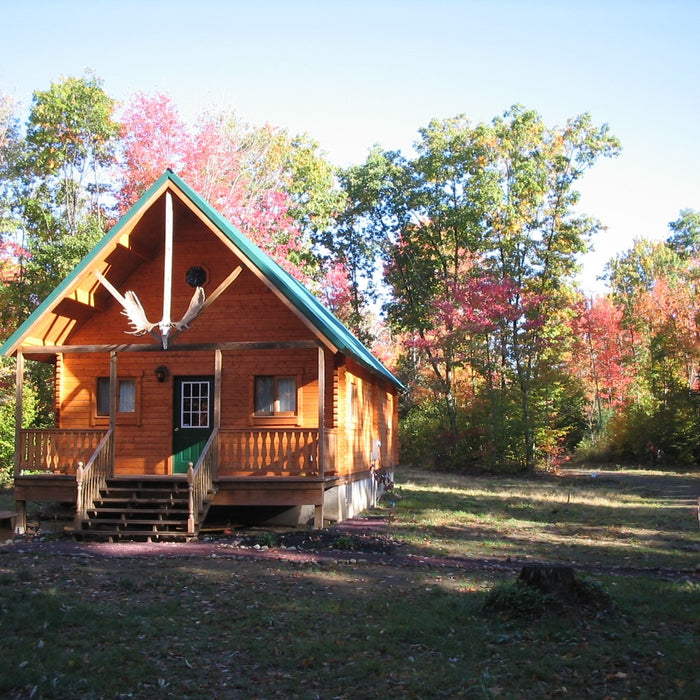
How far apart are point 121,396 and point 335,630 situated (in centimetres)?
1218

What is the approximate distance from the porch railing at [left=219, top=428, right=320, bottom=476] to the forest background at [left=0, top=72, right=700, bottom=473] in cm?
1330

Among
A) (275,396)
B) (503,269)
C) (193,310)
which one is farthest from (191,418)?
(503,269)

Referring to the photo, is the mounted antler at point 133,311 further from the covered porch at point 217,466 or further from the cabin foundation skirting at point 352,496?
the cabin foundation skirting at point 352,496

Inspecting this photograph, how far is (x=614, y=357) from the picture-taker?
163ft

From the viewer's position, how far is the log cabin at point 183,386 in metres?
15.7

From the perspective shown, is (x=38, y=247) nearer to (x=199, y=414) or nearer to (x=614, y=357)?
(x=199, y=414)

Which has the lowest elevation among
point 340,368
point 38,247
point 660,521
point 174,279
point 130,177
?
point 660,521

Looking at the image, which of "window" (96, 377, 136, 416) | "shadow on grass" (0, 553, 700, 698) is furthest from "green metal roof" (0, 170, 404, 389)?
"shadow on grass" (0, 553, 700, 698)

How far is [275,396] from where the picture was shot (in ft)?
58.6

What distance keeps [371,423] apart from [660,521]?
8.71 meters

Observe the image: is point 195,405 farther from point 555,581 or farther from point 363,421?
point 555,581

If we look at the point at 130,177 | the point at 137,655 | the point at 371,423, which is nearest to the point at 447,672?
the point at 137,655

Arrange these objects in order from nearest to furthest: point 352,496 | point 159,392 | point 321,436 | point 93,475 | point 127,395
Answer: point 321,436, point 93,475, point 159,392, point 127,395, point 352,496

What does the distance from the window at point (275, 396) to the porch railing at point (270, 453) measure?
1817 millimetres
